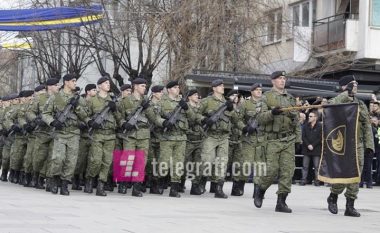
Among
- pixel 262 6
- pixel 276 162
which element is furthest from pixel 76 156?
pixel 262 6

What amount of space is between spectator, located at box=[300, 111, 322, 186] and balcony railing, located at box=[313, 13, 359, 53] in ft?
32.8

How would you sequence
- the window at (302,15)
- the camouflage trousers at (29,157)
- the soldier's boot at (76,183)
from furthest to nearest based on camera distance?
the window at (302,15) < the camouflage trousers at (29,157) < the soldier's boot at (76,183)

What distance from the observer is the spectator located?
20766 millimetres

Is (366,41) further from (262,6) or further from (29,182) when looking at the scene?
(29,182)

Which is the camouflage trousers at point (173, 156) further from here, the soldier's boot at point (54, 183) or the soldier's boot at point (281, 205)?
the soldier's boot at point (281, 205)

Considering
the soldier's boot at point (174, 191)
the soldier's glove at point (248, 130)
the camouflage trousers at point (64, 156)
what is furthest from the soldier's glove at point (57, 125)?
the soldier's glove at point (248, 130)

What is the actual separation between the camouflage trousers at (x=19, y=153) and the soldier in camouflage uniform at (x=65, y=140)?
3.28 m

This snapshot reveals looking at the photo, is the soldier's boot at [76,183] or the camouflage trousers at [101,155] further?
the soldier's boot at [76,183]

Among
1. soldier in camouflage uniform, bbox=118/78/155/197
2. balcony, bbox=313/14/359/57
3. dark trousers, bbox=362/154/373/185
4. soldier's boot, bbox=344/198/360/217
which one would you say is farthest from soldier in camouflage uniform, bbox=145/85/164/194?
balcony, bbox=313/14/359/57

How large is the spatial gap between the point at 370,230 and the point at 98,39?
22.5m

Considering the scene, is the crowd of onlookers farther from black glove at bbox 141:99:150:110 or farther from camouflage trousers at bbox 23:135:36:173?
camouflage trousers at bbox 23:135:36:173

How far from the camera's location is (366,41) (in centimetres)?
2992

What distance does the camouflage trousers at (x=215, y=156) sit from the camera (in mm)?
15328

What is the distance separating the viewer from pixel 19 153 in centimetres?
1847
